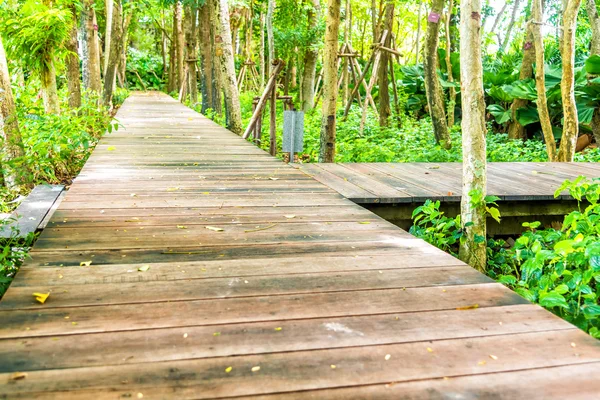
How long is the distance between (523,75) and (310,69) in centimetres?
678

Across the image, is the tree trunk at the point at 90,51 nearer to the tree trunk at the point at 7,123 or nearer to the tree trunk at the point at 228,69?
the tree trunk at the point at 228,69

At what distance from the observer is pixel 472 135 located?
12.6ft

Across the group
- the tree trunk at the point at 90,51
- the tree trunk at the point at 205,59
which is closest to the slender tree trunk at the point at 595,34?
the tree trunk at the point at 205,59

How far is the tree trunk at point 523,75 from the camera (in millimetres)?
11070

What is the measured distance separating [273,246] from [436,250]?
2.84 ft

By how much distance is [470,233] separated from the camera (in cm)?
390

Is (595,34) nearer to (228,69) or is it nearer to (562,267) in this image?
(228,69)

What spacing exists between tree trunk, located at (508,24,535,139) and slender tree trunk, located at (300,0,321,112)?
617cm

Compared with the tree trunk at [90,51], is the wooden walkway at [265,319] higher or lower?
lower

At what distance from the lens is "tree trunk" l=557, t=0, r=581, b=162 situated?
765cm

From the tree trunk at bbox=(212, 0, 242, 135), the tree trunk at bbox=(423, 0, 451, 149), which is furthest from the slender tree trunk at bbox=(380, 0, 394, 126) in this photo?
the tree trunk at bbox=(212, 0, 242, 135)

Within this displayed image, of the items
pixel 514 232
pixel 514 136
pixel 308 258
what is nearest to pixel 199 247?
pixel 308 258

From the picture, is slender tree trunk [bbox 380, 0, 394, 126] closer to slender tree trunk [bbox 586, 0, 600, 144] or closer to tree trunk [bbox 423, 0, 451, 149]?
tree trunk [bbox 423, 0, 451, 149]

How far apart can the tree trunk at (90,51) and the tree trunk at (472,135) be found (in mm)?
10219
